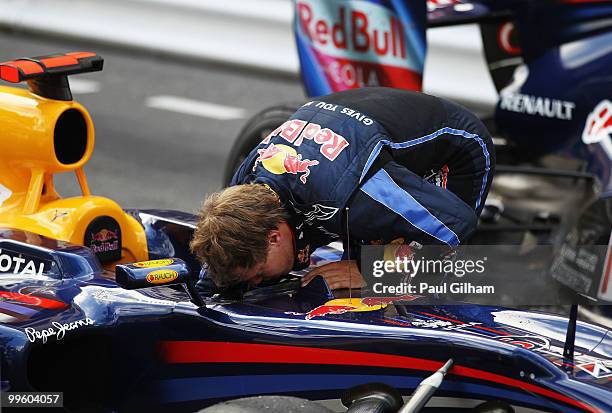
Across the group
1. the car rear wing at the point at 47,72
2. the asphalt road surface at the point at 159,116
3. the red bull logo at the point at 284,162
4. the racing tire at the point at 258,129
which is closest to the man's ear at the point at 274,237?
the red bull logo at the point at 284,162

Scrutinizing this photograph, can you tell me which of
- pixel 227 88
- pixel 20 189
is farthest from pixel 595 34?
pixel 227 88

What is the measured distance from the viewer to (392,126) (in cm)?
376

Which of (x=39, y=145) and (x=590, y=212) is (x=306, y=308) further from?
(x=590, y=212)

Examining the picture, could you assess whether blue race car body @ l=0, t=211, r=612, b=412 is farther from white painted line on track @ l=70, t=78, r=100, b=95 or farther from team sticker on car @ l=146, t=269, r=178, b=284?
white painted line on track @ l=70, t=78, r=100, b=95

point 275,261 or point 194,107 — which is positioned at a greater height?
point 275,261

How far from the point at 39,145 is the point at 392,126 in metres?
1.29

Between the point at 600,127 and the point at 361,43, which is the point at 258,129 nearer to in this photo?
the point at 361,43

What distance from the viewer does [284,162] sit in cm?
366

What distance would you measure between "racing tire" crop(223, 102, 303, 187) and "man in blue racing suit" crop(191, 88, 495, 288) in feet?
4.99

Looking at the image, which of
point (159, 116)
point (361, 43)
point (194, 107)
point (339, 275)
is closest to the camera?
point (339, 275)

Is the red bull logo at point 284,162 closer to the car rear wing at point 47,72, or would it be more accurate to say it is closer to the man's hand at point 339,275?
the man's hand at point 339,275

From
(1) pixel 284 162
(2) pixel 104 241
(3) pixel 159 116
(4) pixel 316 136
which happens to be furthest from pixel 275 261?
(3) pixel 159 116

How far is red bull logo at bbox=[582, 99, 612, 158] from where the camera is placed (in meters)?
5.24

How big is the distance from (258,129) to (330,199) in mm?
1936
